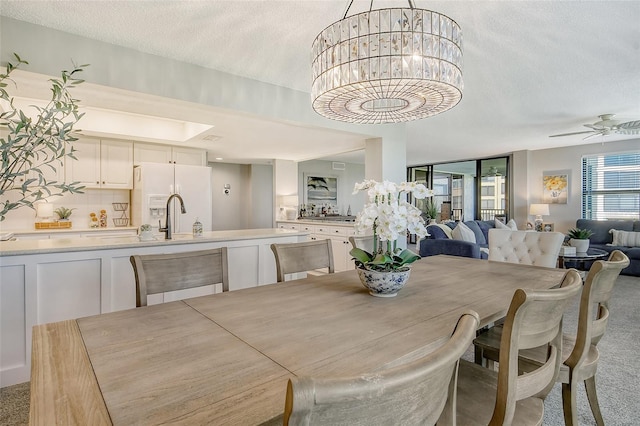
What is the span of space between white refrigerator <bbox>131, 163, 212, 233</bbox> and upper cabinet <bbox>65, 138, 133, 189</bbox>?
19cm

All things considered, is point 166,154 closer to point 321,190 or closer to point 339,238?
point 339,238

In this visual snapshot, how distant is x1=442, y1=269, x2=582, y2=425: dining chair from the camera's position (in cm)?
96

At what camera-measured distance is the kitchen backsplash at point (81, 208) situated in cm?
430

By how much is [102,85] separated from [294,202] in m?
5.09

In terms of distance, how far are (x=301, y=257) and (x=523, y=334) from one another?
1.31 meters

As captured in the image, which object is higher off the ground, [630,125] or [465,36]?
[465,36]

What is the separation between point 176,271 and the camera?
1.65 meters

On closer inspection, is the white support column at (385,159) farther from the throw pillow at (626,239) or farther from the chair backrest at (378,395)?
the throw pillow at (626,239)

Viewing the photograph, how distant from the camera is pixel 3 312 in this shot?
6.96 ft

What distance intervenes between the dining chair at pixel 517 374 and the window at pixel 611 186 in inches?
284

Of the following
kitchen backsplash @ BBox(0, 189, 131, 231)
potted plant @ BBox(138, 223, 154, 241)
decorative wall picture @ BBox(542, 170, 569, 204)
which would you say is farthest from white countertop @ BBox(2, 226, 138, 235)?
decorative wall picture @ BBox(542, 170, 569, 204)

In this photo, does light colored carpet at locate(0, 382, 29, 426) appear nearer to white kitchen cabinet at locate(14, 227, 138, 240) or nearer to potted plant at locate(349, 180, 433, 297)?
potted plant at locate(349, 180, 433, 297)

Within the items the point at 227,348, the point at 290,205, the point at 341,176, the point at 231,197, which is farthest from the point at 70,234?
the point at 341,176

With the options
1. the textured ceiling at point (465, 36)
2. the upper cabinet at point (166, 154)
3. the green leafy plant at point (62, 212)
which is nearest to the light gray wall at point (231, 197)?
the upper cabinet at point (166, 154)
